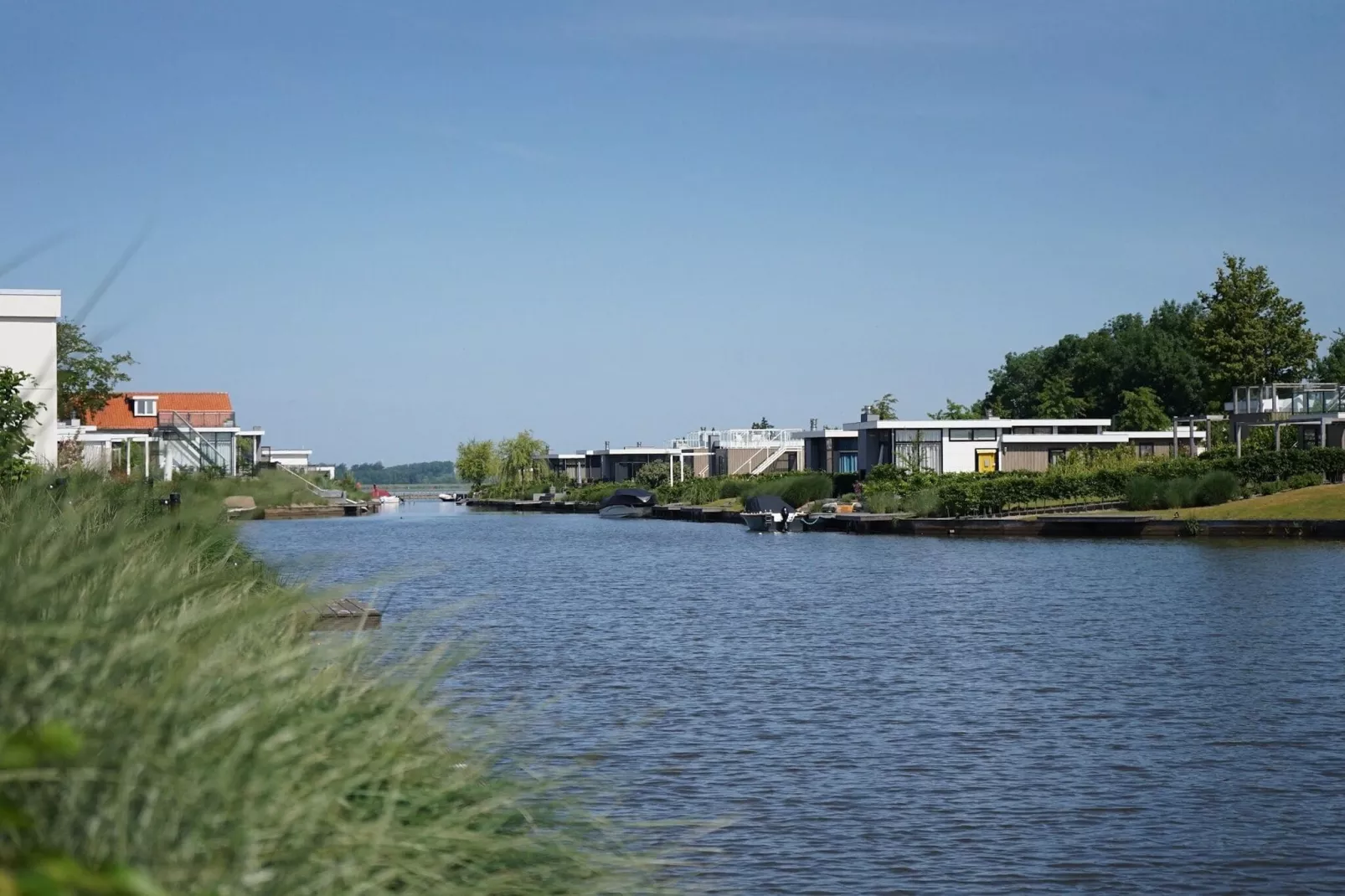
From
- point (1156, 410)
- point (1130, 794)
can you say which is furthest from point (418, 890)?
point (1156, 410)

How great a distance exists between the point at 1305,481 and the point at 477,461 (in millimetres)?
94459

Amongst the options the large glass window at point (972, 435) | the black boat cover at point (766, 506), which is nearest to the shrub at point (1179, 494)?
the black boat cover at point (766, 506)

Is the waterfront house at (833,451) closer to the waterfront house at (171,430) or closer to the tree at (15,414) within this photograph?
the waterfront house at (171,430)

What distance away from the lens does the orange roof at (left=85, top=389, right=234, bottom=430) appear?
73.4 meters

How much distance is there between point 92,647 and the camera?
12.1 feet

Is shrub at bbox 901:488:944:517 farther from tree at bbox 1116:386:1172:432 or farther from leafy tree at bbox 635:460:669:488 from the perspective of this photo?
leafy tree at bbox 635:460:669:488

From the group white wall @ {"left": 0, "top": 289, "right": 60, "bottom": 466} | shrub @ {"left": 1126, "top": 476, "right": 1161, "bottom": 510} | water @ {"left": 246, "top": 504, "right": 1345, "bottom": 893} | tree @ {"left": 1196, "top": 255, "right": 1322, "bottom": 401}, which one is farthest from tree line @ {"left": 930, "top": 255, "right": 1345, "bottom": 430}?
white wall @ {"left": 0, "top": 289, "right": 60, "bottom": 466}

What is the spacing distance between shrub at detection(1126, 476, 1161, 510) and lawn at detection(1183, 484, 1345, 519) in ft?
7.01

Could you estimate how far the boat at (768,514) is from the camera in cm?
5625

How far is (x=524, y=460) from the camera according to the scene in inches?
4889

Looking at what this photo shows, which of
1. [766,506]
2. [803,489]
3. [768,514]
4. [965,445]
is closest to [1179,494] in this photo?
[768,514]

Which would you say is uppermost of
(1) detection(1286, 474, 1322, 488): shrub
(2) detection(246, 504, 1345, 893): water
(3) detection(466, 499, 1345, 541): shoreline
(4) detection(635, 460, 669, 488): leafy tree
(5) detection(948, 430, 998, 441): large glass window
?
(5) detection(948, 430, 998, 441): large glass window

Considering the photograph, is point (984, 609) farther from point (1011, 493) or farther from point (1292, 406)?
point (1292, 406)

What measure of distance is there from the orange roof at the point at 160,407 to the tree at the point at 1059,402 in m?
53.9
